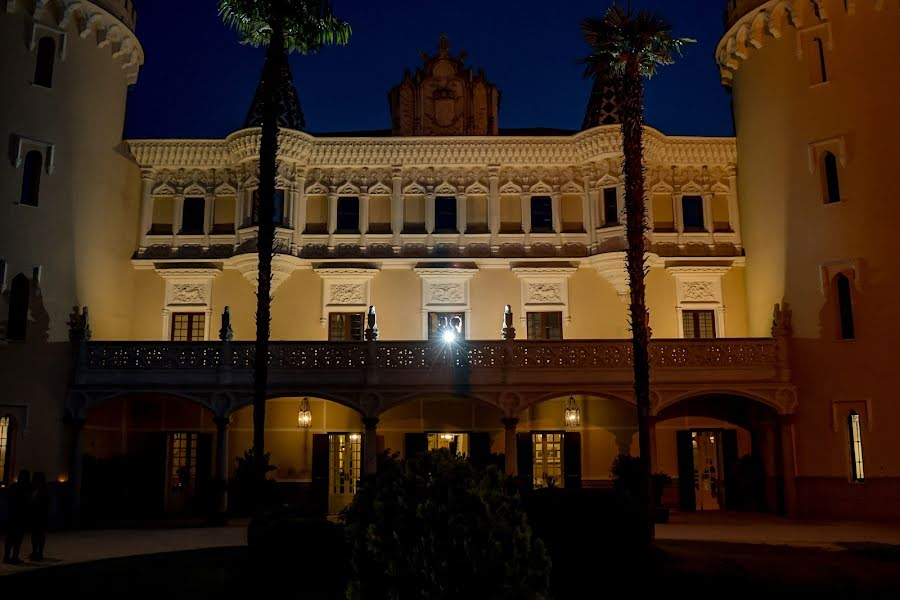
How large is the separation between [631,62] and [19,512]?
1801 cm

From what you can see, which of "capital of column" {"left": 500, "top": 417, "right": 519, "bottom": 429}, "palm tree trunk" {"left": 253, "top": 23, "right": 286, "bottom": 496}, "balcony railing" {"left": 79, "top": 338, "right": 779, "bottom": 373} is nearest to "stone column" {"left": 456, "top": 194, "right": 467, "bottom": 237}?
"balcony railing" {"left": 79, "top": 338, "right": 779, "bottom": 373}

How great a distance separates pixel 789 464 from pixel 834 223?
747 centimetres

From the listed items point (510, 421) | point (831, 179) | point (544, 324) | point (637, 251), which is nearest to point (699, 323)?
point (544, 324)

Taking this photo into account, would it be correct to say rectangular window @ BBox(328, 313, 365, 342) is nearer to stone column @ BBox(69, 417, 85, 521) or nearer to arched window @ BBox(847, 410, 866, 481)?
stone column @ BBox(69, 417, 85, 521)

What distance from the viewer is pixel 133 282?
97.5 feet

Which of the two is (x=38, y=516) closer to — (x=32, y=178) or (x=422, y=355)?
(x=422, y=355)

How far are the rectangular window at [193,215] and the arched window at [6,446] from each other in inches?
351

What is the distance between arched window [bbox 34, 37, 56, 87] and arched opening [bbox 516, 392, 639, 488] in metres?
18.8

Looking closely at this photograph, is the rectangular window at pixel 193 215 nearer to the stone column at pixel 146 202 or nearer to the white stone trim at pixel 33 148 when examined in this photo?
the stone column at pixel 146 202

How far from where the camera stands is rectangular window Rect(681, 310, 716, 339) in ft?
97.3

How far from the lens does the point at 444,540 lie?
797cm

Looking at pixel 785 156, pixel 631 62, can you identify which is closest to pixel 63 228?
pixel 631 62

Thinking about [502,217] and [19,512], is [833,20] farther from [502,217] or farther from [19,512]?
[19,512]

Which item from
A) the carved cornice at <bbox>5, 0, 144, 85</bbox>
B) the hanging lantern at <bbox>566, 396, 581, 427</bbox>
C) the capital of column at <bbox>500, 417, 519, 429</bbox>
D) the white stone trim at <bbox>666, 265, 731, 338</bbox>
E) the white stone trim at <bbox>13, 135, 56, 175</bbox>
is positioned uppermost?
the carved cornice at <bbox>5, 0, 144, 85</bbox>
